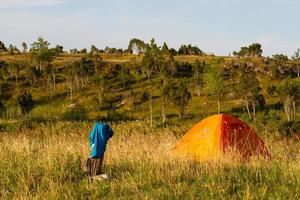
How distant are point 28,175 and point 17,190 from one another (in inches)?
24.7

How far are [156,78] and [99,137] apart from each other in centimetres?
10676

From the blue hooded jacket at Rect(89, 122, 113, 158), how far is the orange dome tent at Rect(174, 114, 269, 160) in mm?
4529

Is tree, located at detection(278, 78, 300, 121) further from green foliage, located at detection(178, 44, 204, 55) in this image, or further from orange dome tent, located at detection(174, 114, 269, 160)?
green foliage, located at detection(178, 44, 204, 55)

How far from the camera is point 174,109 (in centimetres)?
9231

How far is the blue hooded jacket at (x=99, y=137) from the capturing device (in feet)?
26.7

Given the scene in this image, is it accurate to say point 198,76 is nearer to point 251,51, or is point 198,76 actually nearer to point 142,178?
point 251,51

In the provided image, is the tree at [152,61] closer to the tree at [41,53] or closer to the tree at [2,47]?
the tree at [41,53]

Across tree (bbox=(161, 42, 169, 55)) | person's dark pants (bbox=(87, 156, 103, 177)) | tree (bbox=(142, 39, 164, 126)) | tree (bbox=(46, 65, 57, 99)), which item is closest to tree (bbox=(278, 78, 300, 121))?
tree (bbox=(142, 39, 164, 126))

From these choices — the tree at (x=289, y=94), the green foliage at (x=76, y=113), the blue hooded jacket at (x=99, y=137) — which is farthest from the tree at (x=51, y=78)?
the blue hooded jacket at (x=99, y=137)

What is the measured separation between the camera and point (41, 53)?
11756 centimetres

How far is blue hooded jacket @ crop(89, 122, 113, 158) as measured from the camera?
8.14m

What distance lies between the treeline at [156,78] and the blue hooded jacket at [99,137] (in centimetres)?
7615

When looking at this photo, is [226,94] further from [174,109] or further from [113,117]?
[113,117]

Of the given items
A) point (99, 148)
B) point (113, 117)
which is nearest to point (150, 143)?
point (99, 148)
